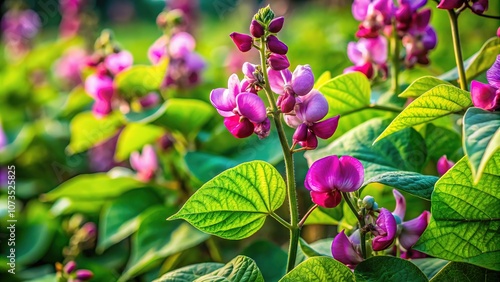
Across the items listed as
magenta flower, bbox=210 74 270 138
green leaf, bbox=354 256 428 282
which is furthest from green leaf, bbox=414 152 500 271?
magenta flower, bbox=210 74 270 138

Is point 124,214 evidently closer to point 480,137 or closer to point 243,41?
point 243,41

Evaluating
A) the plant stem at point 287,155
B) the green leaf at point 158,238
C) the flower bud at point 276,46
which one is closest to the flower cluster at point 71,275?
the green leaf at point 158,238

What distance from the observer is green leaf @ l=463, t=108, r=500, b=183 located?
0.56m

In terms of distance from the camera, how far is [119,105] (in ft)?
5.33

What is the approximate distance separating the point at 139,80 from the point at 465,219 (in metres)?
1.02

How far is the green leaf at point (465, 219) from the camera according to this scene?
2.36 feet

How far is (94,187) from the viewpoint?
1.58 meters

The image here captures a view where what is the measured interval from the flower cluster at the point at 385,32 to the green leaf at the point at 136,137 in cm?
66

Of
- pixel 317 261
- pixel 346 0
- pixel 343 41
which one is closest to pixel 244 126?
pixel 317 261

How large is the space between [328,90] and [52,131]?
1571mm

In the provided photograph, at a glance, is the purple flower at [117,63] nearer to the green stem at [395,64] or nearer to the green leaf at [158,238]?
the green leaf at [158,238]

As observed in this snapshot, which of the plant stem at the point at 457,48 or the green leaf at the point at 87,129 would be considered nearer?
the plant stem at the point at 457,48

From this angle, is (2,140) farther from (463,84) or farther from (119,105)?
(463,84)

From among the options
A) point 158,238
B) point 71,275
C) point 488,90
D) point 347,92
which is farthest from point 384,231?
point 158,238
